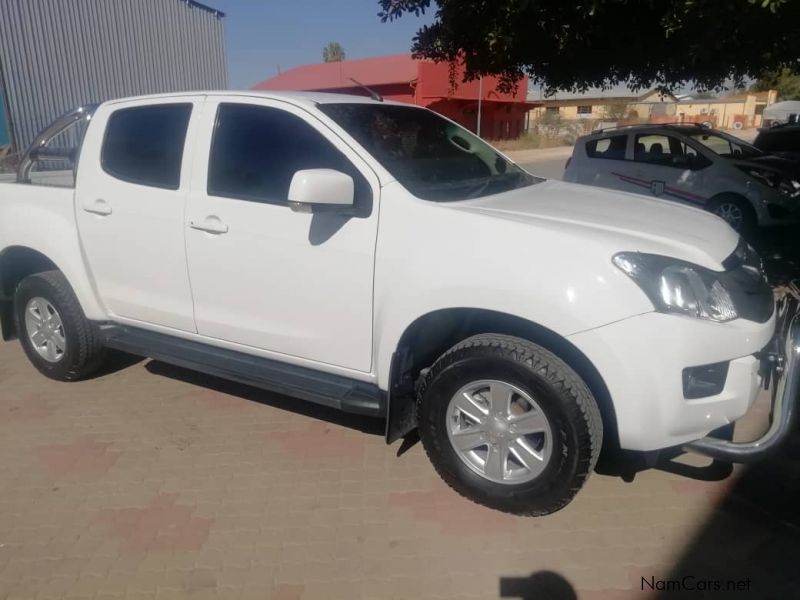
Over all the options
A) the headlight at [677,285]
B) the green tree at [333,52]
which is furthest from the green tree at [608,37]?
the green tree at [333,52]

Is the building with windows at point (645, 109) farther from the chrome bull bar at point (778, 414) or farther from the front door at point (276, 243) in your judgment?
the chrome bull bar at point (778, 414)

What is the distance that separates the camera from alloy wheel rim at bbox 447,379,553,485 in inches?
119

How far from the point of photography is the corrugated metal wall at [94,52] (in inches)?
544

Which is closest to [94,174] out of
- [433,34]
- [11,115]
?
[433,34]

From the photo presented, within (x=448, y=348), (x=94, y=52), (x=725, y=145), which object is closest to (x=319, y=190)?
(x=448, y=348)

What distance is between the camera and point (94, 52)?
14.9 m

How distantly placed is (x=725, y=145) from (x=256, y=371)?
9.71m

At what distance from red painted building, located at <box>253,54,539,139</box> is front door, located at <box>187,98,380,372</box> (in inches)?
982

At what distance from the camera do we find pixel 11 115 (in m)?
13.9

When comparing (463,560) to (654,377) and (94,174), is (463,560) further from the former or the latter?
(94,174)

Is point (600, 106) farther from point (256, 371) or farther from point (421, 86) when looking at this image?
point (256, 371)

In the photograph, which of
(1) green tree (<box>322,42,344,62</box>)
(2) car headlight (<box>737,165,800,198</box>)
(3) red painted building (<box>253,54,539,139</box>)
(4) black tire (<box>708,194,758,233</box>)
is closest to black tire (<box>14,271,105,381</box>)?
(4) black tire (<box>708,194,758,233</box>)

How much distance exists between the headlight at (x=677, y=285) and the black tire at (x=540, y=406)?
48cm

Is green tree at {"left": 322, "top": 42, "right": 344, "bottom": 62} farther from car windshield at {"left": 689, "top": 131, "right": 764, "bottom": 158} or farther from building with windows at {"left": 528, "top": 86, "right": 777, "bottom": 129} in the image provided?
car windshield at {"left": 689, "top": 131, "right": 764, "bottom": 158}
